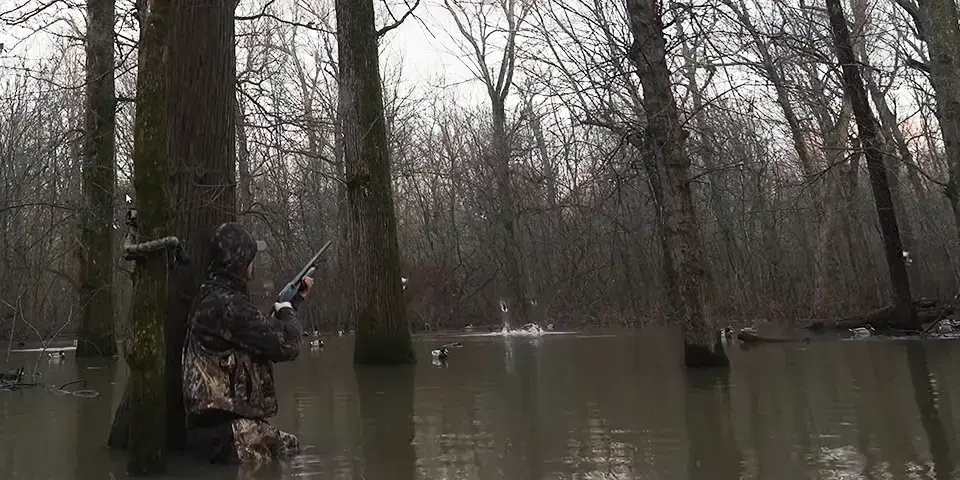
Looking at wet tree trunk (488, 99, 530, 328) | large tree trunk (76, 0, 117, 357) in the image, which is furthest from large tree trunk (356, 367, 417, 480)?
wet tree trunk (488, 99, 530, 328)

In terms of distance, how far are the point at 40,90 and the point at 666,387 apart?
14573 mm

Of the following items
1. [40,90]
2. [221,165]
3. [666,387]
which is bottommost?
[666,387]

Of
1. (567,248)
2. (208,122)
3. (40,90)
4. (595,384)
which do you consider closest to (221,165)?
(208,122)

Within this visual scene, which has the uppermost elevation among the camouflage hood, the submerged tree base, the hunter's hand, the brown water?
the camouflage hood

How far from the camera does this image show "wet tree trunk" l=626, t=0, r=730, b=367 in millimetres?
8867

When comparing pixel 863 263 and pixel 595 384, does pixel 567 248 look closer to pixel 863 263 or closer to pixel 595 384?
pixel 863 263

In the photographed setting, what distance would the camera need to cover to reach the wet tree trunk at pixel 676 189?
887 cm

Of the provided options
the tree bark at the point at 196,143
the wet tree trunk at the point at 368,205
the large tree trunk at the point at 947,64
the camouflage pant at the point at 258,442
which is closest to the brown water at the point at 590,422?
the camouflage pant at the point at 258,442

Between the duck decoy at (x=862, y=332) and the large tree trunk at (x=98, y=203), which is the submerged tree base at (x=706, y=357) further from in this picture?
the large tree trunk at (x=98, y=203)

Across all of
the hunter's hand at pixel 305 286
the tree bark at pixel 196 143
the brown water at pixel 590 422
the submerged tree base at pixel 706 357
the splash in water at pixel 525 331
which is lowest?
the brown water at pixel 590 422

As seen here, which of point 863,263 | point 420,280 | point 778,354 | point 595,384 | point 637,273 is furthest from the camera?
point 420,280

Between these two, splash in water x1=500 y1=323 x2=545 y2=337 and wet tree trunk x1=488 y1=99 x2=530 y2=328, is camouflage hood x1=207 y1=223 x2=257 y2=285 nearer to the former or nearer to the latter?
splash in water x1=500 y1=323 x2=545 y2=337

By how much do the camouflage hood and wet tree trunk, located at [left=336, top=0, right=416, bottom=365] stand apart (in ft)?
21.1

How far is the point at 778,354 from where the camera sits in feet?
36.4
